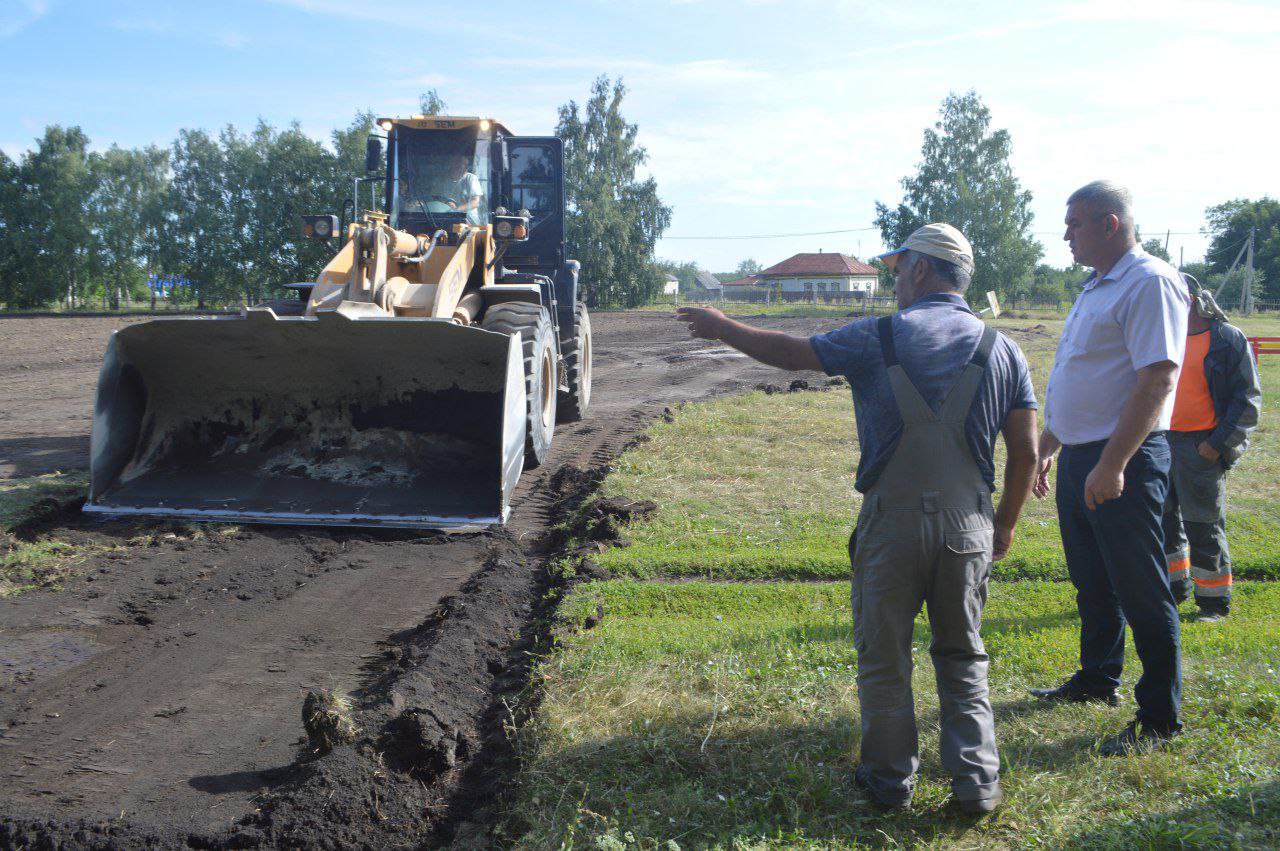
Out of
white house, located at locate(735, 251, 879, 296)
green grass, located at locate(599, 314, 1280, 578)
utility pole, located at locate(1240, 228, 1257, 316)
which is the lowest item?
green grass, located at locate(599, 314, 1280, 578)

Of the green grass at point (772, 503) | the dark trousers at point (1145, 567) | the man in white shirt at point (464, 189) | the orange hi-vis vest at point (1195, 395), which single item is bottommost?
the green grass at point (772, 503)

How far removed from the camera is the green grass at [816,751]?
9.53 ft

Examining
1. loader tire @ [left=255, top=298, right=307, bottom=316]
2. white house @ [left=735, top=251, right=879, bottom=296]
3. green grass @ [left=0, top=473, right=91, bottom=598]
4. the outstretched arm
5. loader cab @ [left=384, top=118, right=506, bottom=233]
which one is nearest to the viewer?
the outstretched arm

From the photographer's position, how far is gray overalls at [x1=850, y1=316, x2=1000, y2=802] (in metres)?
2.95

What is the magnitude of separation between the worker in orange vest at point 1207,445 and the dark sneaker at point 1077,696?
1.45 metres

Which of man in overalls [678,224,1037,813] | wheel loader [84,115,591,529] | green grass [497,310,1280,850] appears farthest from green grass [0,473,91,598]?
man in overalls [678,224,1037,813]

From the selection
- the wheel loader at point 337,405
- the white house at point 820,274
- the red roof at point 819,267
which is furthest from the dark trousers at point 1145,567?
the red roof at point 819,267

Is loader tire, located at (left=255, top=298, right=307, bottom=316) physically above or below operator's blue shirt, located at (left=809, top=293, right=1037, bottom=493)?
above

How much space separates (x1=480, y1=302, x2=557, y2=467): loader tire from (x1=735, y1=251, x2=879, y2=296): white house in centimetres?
7429

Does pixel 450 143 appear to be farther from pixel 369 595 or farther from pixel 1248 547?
pixel 1248 547

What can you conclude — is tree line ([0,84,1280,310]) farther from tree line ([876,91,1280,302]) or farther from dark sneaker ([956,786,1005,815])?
dark sneaker ([956,786,1005,815])

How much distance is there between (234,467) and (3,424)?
209 inches

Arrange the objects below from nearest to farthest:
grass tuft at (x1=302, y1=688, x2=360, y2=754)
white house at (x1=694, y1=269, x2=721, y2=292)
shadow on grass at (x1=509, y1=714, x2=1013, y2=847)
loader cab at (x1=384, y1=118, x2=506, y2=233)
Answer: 1. shadow on grass at (x1=509, y1=714, x2=1013, y2=847)
2. grass tuft at (x1=302, y1=688, x2=360, y2=754)
3. loader cab at (x1=384, y1=118, x2=506, y2=233)
4. white house at (x1=694, y1=269, x2=721, y2=292)

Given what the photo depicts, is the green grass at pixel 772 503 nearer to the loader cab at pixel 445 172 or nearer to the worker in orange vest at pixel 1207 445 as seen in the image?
the worker in orange vest at pixel 1207 445
